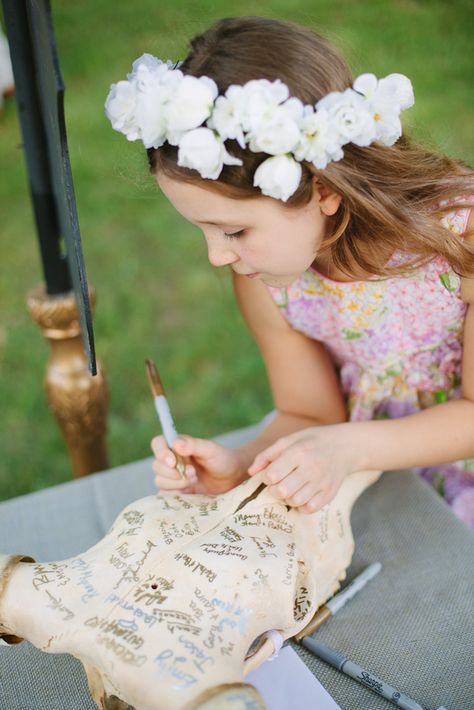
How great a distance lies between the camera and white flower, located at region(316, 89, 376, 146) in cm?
86

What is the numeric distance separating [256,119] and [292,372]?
561 millimetres

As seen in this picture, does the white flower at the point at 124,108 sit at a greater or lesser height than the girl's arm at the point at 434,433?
greater

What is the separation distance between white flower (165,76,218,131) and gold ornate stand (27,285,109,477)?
23.0 inches

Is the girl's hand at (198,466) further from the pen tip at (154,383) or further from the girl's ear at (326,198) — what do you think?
the girl's ear at (326,198)

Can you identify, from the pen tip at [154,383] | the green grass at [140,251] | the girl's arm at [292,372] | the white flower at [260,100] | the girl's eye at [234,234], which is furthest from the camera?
the green grass at [140,251]

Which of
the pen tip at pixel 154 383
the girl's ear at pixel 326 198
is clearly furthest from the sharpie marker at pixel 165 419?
the girl's ear at pixel 326 198

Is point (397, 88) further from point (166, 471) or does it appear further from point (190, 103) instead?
point (166, 471)

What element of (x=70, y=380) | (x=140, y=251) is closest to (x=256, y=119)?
(x=70, y=380)

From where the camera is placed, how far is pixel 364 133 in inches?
34.1

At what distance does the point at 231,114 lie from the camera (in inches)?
32.7

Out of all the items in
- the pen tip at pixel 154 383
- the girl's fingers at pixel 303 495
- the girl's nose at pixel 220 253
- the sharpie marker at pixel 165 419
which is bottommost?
the girl's fingers at pixel 303 495

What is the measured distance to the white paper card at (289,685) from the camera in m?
0.85

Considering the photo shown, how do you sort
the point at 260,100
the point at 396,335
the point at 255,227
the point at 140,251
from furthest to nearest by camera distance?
the point at 140,251, the point at 396,335, the point at 255,227, the point at 260,100

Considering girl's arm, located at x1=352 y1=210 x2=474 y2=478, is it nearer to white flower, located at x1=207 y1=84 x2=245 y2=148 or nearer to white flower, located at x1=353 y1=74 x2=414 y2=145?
white flower, located at x1=353 y1=74 x2=414 y2=145
